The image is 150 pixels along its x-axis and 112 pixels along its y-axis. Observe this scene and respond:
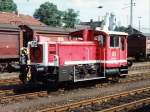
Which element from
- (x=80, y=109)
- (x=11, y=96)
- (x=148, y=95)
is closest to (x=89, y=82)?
(x=148, y=95)

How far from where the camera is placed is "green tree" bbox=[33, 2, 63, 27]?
319ft

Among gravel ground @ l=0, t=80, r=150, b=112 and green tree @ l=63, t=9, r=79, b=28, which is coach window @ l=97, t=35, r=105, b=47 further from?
green tree @ l=63, t=9, r=79, b=28

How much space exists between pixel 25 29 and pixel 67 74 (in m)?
12.3

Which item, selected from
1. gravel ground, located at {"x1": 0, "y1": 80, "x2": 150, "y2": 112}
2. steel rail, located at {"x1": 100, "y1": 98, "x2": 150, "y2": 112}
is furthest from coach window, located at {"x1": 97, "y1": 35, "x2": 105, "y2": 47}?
steel rail, located at {"x1": 100, "y1": 98, "x2": 150, "y2": 112}

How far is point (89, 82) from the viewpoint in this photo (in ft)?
65.8

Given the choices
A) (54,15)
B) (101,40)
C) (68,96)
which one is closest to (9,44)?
(101,40)

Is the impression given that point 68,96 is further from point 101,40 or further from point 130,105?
point 101,40

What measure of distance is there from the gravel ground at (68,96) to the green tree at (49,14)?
77.2 metres

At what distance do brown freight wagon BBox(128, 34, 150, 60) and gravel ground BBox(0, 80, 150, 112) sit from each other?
20.4 m

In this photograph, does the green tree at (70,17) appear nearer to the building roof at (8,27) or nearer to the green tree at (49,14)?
the green tree at (49,14)

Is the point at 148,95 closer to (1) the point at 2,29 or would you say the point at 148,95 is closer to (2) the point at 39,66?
(2) the point at 39,66

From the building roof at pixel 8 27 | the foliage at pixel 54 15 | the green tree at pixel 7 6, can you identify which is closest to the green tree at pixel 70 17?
the foliage at pixel 54 15

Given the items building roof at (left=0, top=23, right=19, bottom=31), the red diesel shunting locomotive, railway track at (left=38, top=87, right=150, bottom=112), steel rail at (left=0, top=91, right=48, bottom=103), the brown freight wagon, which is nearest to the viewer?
railway track at (left=38, top=87, right=150, bottom=112)

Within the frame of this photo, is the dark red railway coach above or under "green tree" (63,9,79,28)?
under
